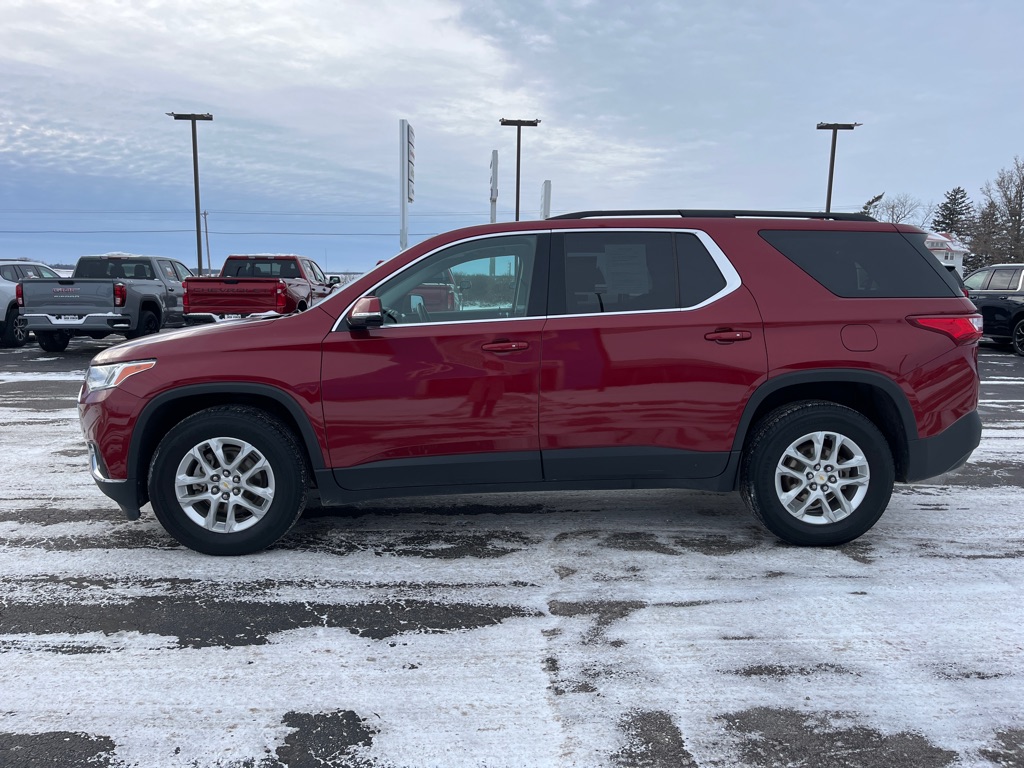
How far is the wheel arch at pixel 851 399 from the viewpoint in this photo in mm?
4070

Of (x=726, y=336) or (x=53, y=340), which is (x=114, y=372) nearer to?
(x=726, y=336)

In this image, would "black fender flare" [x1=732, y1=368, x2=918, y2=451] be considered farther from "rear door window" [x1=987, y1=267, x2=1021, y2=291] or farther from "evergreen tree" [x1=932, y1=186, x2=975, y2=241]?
"evergreen tree" [x1=932, y1=186, x2=975, y2=241]

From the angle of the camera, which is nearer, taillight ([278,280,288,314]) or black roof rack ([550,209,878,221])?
black roof rack ([550,209,878,221])

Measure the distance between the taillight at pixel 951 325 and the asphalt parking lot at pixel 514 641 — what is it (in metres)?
1.21

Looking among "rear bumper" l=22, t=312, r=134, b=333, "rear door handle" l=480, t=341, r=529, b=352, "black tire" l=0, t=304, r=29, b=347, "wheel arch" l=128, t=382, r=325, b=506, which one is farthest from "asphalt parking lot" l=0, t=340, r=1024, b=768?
"black tire" l=0, t=304, r=29, b=347

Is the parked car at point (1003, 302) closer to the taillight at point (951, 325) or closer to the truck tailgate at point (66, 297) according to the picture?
the taillight at point (951, 325)

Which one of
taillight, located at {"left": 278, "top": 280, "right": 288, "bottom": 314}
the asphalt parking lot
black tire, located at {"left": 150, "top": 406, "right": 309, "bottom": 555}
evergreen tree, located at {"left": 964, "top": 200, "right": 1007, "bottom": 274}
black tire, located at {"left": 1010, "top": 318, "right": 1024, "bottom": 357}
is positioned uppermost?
evergreen tree, located at {"left": 964, "top": 200, "right": 1007, "bottom": 274}

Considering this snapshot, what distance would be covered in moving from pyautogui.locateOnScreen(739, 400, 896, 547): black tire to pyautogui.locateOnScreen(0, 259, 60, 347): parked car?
1625 cm

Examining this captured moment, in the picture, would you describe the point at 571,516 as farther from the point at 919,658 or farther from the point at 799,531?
the point at 919,658

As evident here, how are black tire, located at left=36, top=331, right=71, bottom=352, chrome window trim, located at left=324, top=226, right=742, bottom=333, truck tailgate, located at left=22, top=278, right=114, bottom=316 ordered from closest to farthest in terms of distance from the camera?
chrome window trim, located at left=324, top=226, right=742, bottom=333
truck tailgate, located at left=22, top=278, right=114, bottom=316
black tire, located at left=36, top=331, right=71, bottom=352

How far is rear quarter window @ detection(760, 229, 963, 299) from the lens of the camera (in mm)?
4180

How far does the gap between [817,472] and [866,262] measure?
1.24m

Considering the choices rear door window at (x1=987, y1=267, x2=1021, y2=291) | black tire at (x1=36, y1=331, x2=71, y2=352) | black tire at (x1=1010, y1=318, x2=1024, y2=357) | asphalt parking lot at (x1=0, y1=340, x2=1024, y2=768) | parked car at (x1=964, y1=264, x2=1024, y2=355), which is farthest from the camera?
rear door window at (x1=987, y1=267, x2=1021, y2=291)

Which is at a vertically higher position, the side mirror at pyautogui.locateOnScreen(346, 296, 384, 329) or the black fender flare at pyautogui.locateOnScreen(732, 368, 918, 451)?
the side mirror at pyautogui.locateOnScreen(346, 296, 384, 329)
